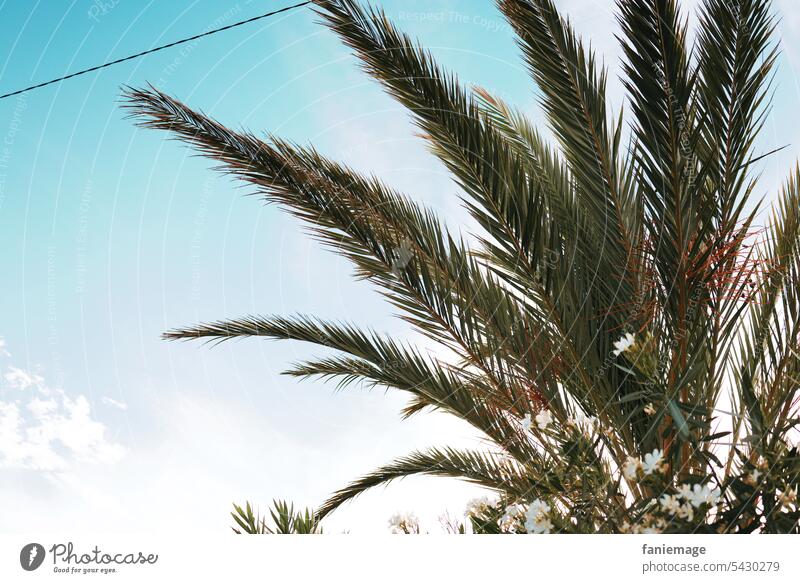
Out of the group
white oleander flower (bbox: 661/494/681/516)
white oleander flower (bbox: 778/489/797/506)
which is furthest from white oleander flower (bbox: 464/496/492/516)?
white oleander flower (bbox: 778/489/797/506)

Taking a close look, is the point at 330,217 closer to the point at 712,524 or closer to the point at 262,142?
the point at 262,142

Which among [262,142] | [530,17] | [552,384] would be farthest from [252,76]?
[552,384]

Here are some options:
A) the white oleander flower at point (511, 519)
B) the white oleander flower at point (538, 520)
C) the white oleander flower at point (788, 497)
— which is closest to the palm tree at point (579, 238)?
the white oleander flower at point (511, 519)

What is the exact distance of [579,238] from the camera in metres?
3.67

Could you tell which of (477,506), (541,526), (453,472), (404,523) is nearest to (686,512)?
(541,526)

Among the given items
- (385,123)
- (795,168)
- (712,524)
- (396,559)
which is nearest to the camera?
(396,559)

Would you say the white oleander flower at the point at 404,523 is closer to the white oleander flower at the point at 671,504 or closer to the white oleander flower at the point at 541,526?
the white oleander flower at the point at 541,526

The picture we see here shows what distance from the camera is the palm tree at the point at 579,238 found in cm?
317

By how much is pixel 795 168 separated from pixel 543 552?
10.4 feet

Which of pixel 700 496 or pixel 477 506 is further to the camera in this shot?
pixel 477 506

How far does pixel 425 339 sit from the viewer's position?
4.09 m

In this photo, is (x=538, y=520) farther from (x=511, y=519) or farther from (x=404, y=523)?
(x=404, y=523)

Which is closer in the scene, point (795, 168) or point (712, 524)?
point (712, 524)

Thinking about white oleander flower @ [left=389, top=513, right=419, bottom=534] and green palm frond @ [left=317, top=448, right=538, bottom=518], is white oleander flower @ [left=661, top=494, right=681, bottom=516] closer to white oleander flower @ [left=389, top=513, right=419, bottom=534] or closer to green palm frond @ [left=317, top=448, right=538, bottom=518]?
green palm frond @ [left=317, top=448, right=538, bottom=518]
